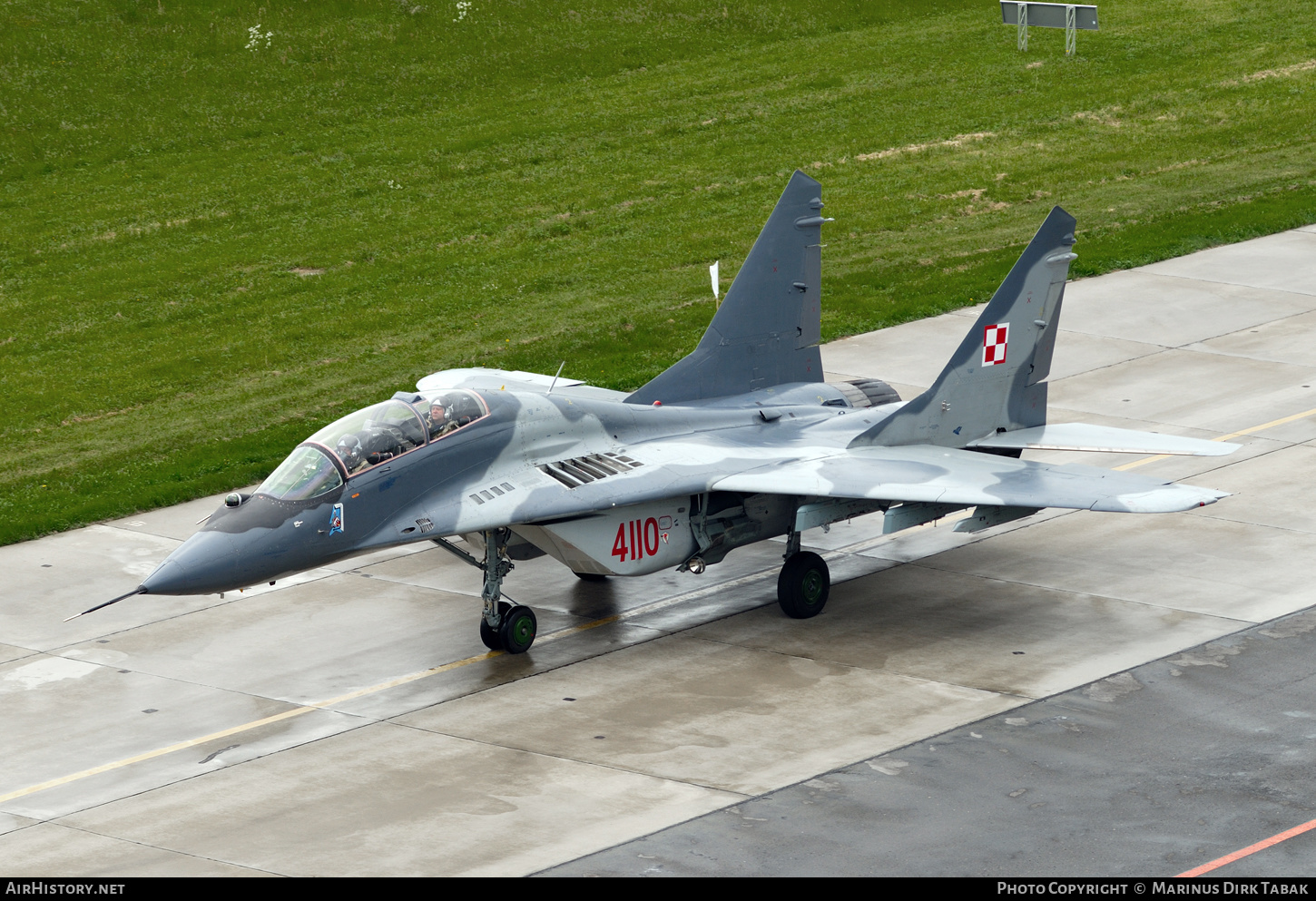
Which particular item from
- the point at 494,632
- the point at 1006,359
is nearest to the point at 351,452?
the point at 494,632

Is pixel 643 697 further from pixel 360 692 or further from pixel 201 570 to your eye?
pixel 201 570

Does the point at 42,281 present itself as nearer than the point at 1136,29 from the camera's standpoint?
Yes

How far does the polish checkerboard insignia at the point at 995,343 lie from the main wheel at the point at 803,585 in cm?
320

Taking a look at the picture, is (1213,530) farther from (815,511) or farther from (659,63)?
(659,63)

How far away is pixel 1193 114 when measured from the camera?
40.6m

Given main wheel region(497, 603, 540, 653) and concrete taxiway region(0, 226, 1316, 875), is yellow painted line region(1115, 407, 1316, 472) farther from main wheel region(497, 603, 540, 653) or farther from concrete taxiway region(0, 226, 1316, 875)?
main wheel region(497, 603, 540, 653)


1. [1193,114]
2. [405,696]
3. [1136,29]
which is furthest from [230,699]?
[1136,29]

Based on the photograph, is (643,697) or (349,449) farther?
(349,449)

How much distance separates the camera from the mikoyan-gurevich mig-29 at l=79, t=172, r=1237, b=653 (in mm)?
15844

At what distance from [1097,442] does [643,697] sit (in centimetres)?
601

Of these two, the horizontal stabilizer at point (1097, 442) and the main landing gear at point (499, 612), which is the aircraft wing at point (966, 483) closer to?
the horizontal stabilizer at point (1097, 442)

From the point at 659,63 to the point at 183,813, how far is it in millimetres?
35860

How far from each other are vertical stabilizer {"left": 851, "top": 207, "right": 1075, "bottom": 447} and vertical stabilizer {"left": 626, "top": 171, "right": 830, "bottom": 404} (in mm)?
2069

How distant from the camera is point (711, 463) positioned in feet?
57.0
